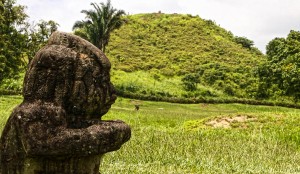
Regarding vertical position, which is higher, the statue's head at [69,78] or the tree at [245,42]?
the tree at [245,42]

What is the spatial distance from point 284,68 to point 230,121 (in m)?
13.9

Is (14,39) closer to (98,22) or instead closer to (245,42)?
(98,22)

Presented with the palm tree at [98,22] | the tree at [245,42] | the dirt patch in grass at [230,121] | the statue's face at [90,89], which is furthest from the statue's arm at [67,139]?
the tree at [245,42]

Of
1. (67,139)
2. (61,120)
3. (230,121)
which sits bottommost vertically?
(230,121)

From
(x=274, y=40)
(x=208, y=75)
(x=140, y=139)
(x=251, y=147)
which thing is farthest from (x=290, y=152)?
(x=208, y=75)

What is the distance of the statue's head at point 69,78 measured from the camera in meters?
3.59

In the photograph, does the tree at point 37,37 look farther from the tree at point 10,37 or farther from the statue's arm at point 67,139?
the statue's arm at point 67,139

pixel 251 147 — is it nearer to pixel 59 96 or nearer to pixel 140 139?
pixel 140 139

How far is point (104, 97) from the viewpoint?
384cm

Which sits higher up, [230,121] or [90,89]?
[90,89]

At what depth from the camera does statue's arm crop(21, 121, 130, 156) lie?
338 centimetres

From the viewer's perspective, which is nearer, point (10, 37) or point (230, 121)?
point (230, 121)

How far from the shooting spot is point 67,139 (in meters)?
3.45

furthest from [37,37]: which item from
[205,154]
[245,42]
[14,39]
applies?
[245,42]
